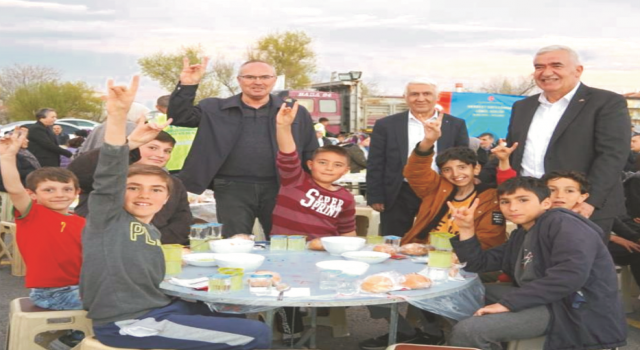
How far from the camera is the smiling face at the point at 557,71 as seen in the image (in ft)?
12.6

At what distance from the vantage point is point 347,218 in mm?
4164

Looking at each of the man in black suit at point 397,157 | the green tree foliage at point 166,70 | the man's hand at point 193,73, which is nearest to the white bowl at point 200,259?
the man's hand at point 193,73

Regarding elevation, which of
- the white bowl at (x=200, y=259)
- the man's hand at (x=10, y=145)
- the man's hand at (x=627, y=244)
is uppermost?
the man's hand at (x=10, y=145)

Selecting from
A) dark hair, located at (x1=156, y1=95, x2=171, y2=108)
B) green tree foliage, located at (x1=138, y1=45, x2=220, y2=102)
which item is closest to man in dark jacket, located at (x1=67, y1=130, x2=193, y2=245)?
dark hair, located at (x1=156, y1=95, x2=171, y2=108)

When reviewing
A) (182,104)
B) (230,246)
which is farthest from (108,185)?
(182,104)

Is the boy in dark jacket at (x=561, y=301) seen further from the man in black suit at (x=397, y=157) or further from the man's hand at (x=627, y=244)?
the man's hand at (x=627, y=244)

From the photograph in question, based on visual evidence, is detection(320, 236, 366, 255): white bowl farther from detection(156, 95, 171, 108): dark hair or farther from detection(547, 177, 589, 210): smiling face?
detection(156, 95, 171, 108): dark hair

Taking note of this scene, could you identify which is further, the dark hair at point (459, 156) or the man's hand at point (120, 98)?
the dark hair at point (459, 156)

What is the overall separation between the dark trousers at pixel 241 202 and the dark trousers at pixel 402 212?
2.94ft

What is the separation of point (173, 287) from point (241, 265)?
1.18 feet

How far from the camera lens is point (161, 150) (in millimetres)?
4434

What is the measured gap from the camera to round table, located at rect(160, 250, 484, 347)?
2.56 metres

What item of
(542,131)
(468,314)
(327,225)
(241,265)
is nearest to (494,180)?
(542,131)

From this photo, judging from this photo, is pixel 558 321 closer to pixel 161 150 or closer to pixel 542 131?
pixel 542 131
